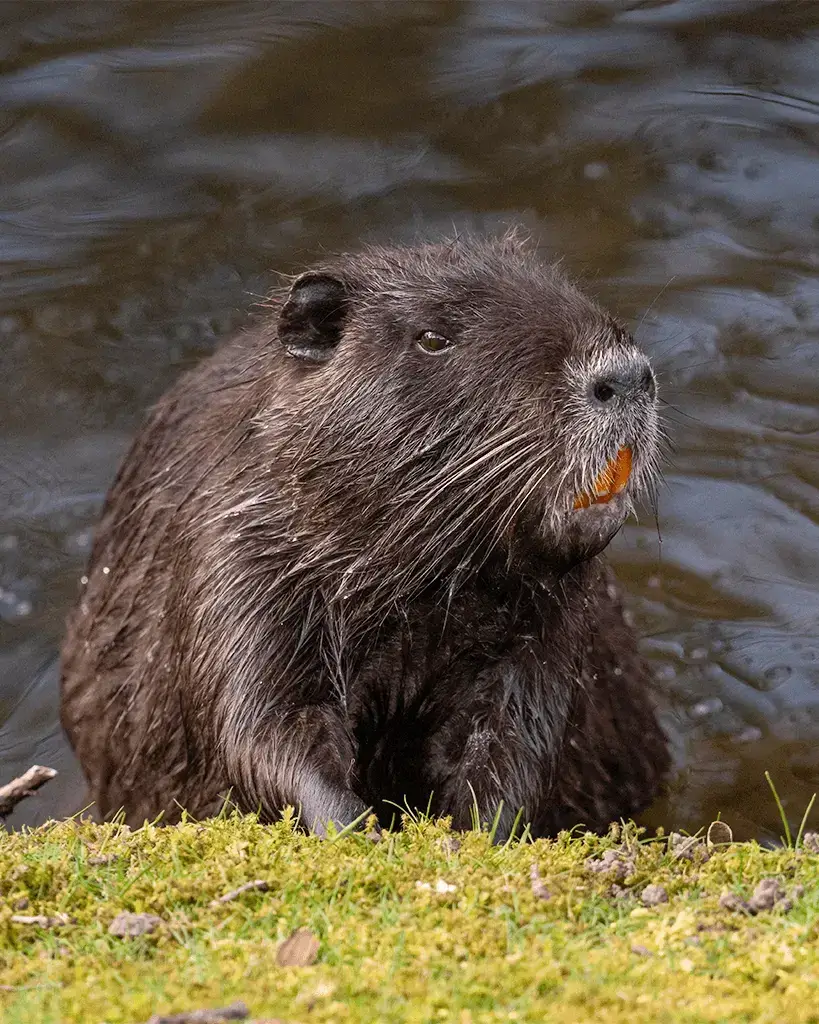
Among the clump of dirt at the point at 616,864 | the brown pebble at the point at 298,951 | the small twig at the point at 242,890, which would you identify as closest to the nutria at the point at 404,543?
the clump of dirt at the point at 616,864

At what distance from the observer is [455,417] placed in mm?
4297

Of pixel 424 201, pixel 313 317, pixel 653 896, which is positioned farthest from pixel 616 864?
pixel 424 201

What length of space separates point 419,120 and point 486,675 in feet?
19.3

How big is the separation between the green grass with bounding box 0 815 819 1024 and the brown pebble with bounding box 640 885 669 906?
0.06 metres

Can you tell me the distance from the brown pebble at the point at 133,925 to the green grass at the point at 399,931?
3 centimetres

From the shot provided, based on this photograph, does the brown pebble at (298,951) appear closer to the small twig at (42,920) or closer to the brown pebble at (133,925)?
the brown pebble at (133,925)

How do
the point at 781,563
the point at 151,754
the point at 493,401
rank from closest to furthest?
the point at 493,401
the point at 151,754
the point at 781,563

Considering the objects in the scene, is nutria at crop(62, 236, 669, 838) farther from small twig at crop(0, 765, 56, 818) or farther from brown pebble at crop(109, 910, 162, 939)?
brown pebble at crop(109, 910, 162, 939)

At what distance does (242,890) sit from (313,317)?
2019 mm

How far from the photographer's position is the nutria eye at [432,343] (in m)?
4.38

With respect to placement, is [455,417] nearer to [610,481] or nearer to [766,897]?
[610,481]

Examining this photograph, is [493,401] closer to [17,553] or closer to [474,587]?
[474,587]

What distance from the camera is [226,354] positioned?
5.91 m

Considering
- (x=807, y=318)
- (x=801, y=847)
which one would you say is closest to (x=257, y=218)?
(x=807, y=318)
